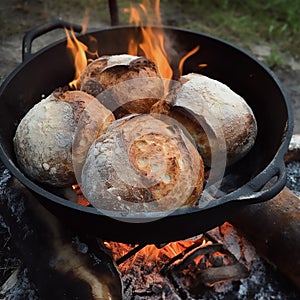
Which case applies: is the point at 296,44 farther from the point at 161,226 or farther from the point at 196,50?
the point at 161,226

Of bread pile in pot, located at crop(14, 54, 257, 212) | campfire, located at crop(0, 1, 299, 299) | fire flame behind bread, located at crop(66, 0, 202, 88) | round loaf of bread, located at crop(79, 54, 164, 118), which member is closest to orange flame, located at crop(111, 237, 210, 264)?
campfire, located at crop(0, 1, 299, 299)

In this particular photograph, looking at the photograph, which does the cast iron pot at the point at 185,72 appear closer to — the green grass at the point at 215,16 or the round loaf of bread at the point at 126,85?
the round loaf of bread at the point at 126,85

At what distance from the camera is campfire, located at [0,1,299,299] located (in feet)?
5.24

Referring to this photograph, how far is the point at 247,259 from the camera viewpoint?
2.11 m

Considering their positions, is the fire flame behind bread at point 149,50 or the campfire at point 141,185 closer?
the campfire at point 141,185

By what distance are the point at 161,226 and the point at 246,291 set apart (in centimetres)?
71

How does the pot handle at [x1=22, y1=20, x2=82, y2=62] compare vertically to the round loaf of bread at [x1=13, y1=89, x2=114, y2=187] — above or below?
above

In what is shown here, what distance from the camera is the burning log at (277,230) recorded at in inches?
78.6

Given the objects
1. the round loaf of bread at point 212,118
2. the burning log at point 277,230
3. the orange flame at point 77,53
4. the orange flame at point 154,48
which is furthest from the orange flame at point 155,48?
the burning log at point 277,230

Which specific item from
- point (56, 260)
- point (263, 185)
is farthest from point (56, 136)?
point (263, 185)

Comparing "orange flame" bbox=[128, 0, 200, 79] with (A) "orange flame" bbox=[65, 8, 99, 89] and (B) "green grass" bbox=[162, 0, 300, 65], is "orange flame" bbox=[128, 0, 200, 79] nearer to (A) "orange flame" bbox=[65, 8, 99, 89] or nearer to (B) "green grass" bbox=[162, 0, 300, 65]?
(A) "orange flame" bbox=[65, 8, 99, 89]

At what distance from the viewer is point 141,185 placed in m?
1.59

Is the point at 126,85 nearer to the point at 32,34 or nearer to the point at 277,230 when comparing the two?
the point at 32,34

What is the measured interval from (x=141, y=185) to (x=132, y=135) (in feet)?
0.61
